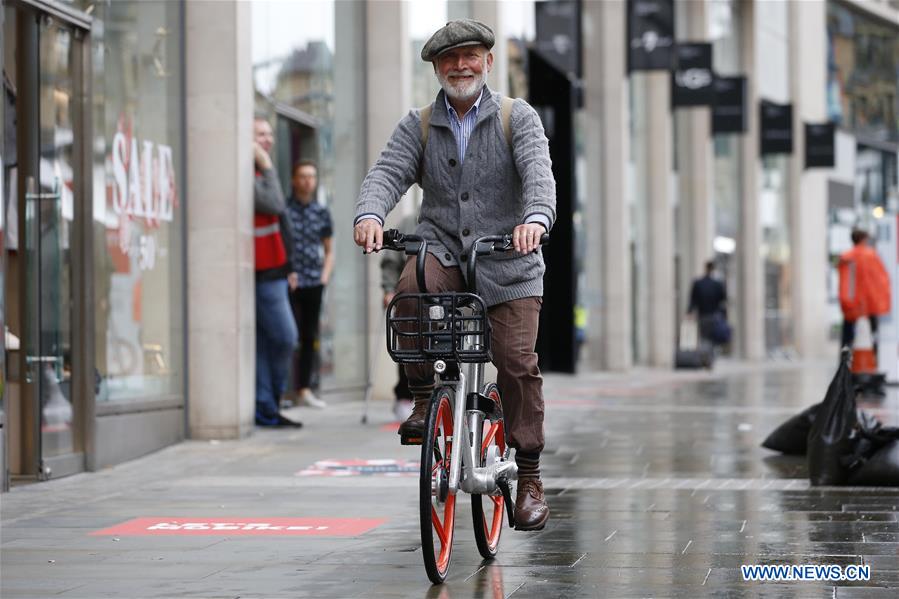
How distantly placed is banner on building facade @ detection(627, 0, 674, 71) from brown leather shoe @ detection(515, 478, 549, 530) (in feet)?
62.2

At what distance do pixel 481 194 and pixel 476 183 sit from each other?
5 cm

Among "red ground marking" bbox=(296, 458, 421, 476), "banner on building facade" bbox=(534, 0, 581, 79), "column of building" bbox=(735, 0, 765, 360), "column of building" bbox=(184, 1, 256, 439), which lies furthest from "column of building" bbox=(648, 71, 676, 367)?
"red ground marking" bbox=(296, 458, 421, 476)

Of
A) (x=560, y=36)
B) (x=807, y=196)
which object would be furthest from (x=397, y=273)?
(x=807, y=196)

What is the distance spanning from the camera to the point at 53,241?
9398 millimetres

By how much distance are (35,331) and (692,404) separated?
892 cm

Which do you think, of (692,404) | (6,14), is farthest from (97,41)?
(692,404)

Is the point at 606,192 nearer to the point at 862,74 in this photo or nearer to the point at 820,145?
the point at 820,145

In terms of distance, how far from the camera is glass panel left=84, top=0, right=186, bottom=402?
1003 centimetres

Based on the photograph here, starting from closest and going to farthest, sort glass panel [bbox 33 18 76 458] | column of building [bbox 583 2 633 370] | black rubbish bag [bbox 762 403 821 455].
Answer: glass panel [bbox 33 18 76 458] → black rubbish bag [bbox 762 403 821 455] → column of building [bbox 583 2 633 370]

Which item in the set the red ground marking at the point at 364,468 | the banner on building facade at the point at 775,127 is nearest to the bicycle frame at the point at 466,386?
the red ground marking at the point at 364,468

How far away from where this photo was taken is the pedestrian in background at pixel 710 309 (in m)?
27.7

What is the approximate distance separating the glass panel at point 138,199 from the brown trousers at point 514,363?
4368 mm

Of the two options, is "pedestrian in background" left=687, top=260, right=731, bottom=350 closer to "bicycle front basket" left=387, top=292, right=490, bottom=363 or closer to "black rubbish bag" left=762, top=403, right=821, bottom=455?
"black rubbish bag" left=762, top=403, right=821, bottom=455

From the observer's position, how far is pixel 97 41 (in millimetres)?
10031
